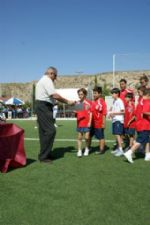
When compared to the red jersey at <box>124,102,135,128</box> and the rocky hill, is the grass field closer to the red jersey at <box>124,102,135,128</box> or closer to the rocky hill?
the red jersey at <box>124,102,135,128</box>

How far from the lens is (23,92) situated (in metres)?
93.6

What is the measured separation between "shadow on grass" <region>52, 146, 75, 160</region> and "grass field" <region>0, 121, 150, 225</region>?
74cm

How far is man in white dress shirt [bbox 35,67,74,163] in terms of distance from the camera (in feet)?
23.5

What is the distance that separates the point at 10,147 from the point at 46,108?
1.24 metres

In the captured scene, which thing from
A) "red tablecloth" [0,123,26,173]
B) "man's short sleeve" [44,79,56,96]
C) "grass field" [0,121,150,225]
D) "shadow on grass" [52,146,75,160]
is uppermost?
"man's short sleeve" [44,79,56,96]

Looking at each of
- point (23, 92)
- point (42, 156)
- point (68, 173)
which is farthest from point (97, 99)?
point (23, 92)

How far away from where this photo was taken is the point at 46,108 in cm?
722

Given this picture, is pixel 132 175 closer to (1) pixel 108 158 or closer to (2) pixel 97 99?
(1) pixel 108 158

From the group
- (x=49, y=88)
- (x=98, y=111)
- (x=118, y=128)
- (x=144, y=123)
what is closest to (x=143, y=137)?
(x=144, y=123)

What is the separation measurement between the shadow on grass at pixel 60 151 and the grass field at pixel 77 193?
2.43 feet

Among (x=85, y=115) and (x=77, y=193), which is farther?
(x=85, y=115)

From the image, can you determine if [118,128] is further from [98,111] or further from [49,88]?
[49,88]

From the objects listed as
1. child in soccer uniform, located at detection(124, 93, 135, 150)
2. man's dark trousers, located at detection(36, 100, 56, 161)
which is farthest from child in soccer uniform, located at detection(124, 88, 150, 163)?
man's dark trousers, located at detection(36, 100, 56, 161)

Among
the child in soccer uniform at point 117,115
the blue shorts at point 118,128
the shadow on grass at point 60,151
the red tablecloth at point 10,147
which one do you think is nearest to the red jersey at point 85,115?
the child in soccer uniform at point 117,115
